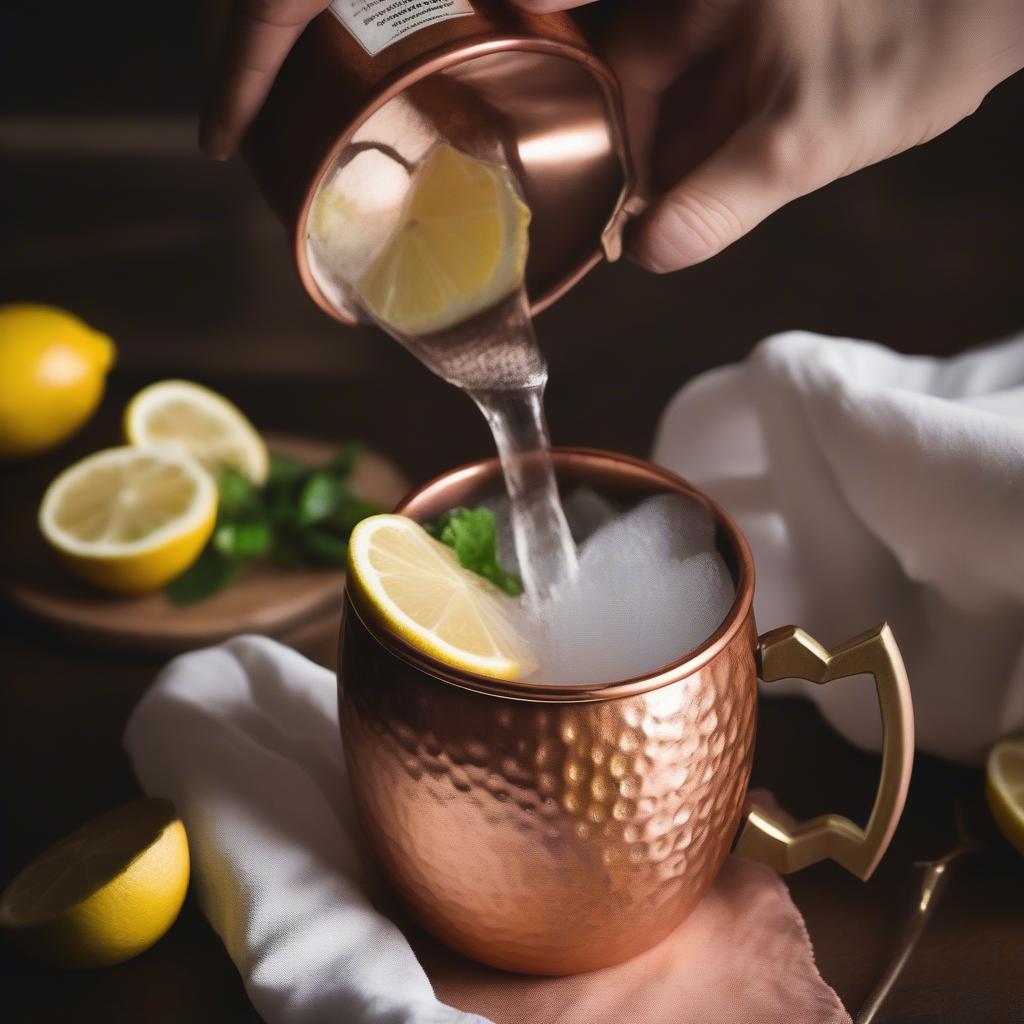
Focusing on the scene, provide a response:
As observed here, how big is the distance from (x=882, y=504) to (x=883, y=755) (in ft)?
0.78

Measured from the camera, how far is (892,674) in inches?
28.6

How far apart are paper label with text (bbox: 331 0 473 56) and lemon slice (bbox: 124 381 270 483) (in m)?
0.70

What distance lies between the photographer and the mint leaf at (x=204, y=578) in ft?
4.00

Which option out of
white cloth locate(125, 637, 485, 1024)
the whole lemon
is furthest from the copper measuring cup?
the whole lemon

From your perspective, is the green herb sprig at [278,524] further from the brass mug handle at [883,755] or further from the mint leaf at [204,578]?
the brass mug handle at [883,755]

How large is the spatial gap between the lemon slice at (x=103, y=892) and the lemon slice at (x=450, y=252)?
1.30 ft

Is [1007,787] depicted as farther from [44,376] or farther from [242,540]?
[44,376]

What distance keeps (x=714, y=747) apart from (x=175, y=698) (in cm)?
45

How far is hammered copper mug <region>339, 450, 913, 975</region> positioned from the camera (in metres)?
0.68

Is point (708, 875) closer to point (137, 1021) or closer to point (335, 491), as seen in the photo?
point (137, 1021)

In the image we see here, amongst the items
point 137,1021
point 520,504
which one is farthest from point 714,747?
point 137,1021

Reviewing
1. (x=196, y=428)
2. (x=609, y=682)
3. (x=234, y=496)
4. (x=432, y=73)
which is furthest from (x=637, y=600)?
(x=196, y=428)

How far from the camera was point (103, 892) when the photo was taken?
0.76m

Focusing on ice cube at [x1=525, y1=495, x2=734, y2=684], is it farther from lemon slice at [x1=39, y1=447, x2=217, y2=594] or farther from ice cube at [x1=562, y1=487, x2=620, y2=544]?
lemon slice at [x1=39, y1=447, x2=217, y2=594]
